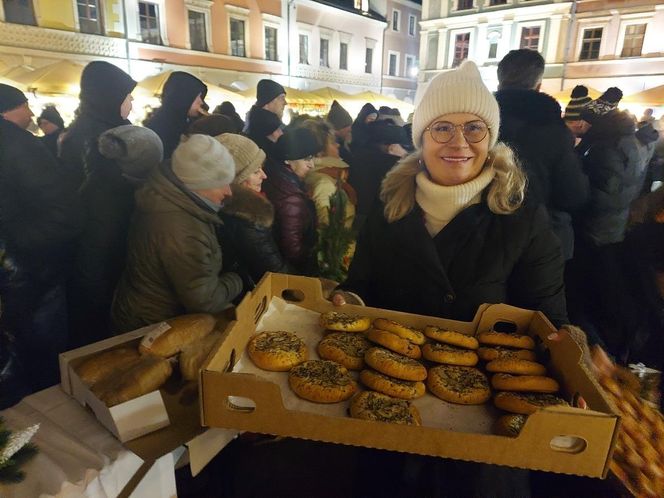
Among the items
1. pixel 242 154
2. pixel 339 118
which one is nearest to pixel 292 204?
pixel 242 154

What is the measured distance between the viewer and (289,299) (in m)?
1.54

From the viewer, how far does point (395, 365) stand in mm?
1168


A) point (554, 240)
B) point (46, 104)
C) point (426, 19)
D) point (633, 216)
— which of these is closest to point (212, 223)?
point (46, 104)

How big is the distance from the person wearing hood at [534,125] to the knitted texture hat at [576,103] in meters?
1.12

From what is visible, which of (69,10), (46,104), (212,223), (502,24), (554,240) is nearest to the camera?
(554,240)

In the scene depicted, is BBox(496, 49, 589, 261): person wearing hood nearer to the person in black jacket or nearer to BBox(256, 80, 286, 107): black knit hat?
BBox(256, 80, 286, 107): black knit hat

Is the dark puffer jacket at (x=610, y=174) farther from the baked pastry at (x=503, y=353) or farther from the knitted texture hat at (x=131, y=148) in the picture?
the knitted texture hat at (x=131, y=148)

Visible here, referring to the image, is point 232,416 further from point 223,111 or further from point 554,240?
point 223,111

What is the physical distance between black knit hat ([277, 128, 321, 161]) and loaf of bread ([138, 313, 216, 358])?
4.48ft

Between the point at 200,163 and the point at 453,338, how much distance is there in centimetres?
116

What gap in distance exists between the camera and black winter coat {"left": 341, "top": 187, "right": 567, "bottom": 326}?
1463 mm

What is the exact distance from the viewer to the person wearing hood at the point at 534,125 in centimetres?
230

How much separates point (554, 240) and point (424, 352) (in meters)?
0.64

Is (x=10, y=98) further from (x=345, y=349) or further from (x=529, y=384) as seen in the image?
(x=529, y=384)
